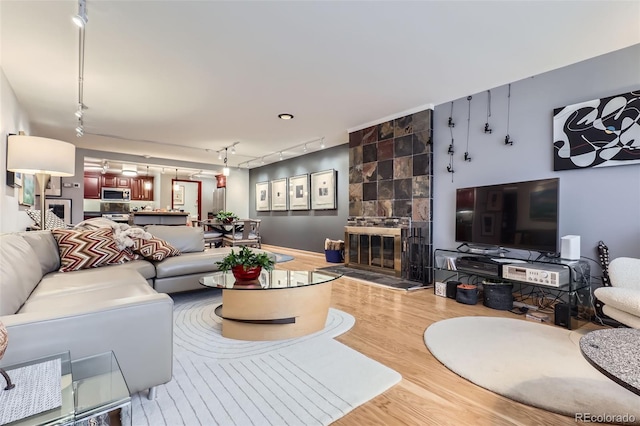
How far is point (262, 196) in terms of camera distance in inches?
358

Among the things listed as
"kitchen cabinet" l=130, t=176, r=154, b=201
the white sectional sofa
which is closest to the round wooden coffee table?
the white sectional sofa

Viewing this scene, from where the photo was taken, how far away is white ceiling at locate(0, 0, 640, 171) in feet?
7.50

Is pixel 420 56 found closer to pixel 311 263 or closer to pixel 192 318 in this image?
pixel 192 318

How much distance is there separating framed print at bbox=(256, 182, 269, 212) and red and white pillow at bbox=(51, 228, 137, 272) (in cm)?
589

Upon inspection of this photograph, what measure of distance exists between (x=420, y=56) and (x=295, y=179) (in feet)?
16.8

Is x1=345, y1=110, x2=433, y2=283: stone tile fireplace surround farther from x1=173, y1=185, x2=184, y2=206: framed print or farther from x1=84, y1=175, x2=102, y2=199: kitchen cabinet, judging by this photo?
x1=84, y1=175, x2=102, y2=199: kitchen cabinet

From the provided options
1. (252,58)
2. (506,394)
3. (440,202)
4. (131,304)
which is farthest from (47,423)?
(440,202)

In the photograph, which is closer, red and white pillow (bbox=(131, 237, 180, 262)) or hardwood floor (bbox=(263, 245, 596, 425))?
hardwood floor (bbox=(263, 245, 596, 425))

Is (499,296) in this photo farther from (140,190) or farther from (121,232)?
(140,190)

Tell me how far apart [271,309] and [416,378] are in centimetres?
109

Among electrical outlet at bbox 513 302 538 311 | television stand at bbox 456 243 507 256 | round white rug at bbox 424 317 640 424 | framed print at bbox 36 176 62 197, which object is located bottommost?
round white rug at bbox 424 317 640 424

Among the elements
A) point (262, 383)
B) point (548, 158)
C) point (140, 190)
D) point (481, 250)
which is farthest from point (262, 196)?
point (262, 383)

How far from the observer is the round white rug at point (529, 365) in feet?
5.07

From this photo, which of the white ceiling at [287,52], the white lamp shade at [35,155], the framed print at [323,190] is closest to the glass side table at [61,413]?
the white ceiling at [287,52]
